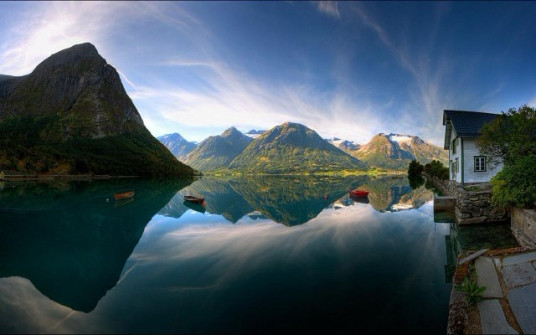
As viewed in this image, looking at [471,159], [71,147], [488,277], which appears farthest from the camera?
[71,147]

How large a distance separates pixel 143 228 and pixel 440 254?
81.9 feet

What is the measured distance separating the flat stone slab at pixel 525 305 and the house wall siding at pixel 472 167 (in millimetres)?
28757

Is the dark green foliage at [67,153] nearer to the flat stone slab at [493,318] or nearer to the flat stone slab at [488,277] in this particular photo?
the flat stone slab at [488,277]

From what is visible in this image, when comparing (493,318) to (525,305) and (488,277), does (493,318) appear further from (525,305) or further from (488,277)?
(488,277)

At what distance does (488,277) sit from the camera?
10.0 metres

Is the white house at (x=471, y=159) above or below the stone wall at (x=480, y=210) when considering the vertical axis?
above

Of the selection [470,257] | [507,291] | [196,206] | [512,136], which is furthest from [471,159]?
[196,206]

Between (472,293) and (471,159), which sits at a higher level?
(471,159)

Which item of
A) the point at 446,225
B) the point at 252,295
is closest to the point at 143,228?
the point at 252,295

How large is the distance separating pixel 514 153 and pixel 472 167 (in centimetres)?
947

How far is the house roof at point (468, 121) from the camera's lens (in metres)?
31.8

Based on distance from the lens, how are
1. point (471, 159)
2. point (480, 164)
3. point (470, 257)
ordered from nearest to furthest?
point (470, 257) → point (480, 164) → point (471, 159)

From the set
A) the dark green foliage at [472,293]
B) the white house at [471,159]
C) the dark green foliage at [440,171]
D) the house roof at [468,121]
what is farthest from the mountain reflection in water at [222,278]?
the dark green foliage at [440,171]

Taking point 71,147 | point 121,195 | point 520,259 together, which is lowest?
point 121,195
